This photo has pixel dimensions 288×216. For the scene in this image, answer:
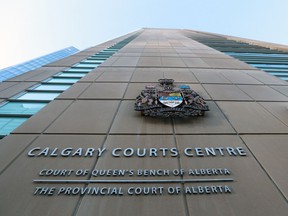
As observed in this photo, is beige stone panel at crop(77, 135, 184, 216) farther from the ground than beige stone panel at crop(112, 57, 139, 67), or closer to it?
closer to it

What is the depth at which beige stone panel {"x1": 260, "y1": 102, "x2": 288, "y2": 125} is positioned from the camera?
7.10 m

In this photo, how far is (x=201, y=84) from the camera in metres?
9.89

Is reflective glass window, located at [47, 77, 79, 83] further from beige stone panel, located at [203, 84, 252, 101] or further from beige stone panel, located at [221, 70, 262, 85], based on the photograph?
beige stone panel, located at [221, 70, 262, 85]

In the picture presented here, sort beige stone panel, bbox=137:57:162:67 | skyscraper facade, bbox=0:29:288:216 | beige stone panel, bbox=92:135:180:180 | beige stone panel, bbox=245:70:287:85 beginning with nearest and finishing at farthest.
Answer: skyscraper facade, bbox=0:29:288:216, beige stone panel, bbox=92:135:180:180, beige stone panel, bbox=245:70:287:85, beige stone panel, bbox=137:57:162:67

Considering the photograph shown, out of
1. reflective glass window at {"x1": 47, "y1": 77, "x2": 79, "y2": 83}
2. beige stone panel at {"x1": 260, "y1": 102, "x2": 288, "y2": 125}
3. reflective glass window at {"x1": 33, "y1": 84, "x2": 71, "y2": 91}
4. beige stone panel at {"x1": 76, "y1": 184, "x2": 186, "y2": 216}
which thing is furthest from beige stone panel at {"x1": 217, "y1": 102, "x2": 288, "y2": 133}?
reflective glass window at {"x1": 47, "y1": 77, "x2": 79, "y2": 83}

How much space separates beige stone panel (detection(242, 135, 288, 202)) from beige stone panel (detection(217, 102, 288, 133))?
40 cm

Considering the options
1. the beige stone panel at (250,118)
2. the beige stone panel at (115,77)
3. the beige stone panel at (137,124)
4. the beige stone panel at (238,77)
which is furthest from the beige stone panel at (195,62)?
the beige stone panel at (137,124)

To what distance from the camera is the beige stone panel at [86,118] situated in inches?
249

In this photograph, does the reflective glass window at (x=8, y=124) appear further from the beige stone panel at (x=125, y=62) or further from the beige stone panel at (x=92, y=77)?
the beige stone panel at (x=125, y=62)

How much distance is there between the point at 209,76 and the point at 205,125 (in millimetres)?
5305

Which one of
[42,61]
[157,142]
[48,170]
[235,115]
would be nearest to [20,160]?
[48,170]

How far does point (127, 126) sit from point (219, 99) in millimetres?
4130

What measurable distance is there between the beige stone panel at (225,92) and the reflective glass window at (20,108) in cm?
717

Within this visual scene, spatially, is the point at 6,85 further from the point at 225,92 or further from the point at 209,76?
the point at 225,92
